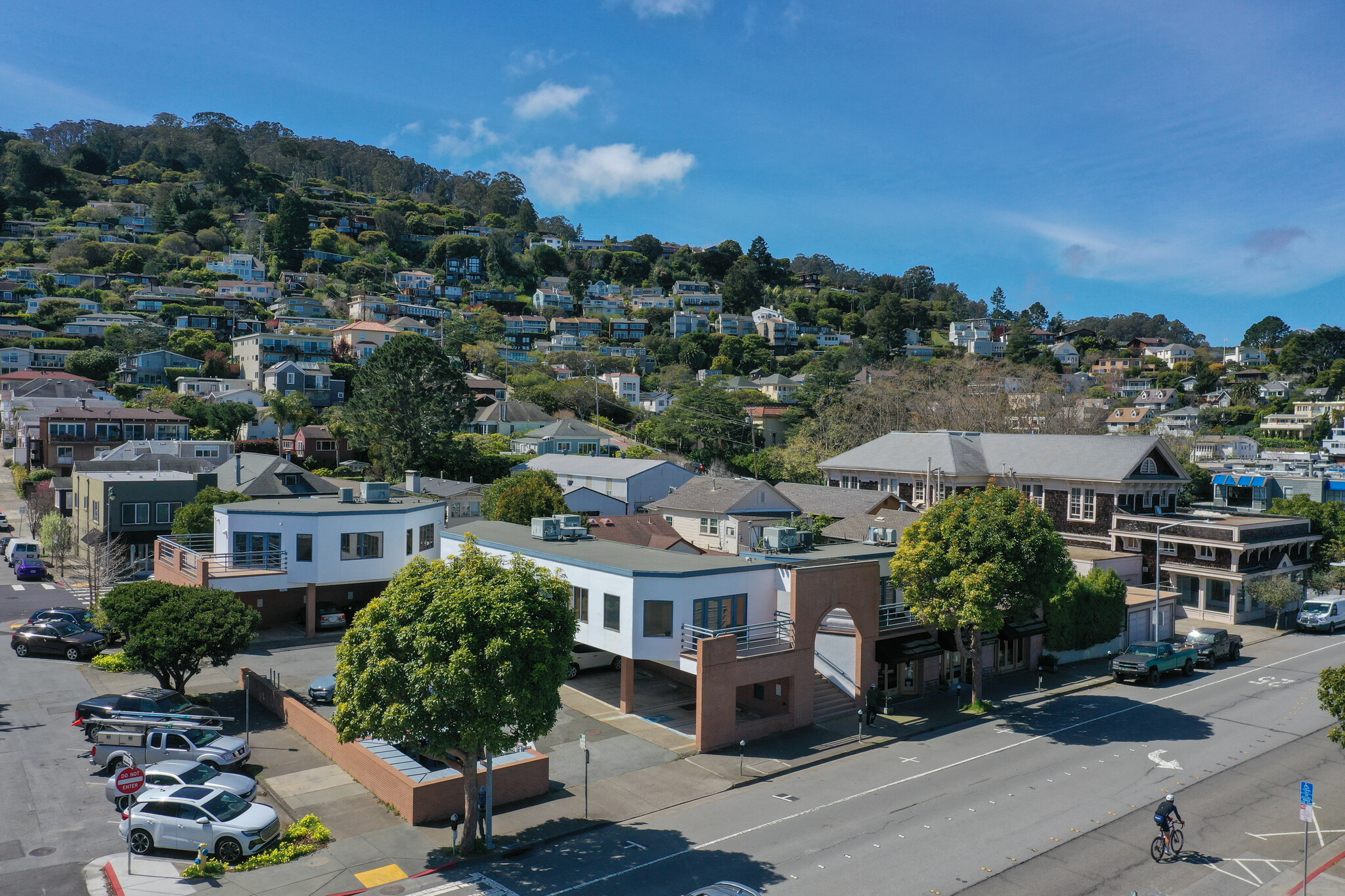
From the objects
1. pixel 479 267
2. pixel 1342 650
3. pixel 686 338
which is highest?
pixel 479 267

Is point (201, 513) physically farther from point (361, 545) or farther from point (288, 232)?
point (288, 232)

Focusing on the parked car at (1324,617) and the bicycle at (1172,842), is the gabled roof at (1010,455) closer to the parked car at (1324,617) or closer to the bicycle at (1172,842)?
the parked car at (1324,617)

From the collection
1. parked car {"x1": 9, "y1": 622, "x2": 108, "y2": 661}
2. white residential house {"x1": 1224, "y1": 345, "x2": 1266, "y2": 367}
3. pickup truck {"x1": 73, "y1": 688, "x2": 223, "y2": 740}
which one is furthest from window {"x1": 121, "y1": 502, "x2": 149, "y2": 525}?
white residential house {"x1": 1224, "y1": 345, "x2": 1266, "y2": 367}

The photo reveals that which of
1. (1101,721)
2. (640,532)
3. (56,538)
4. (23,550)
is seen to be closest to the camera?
(1101,721)

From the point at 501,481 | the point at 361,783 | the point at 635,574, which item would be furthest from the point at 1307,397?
the point at 361,783

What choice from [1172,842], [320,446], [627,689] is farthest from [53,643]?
[320,446]

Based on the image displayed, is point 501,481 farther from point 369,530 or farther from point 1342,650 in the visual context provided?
point 1342,650
